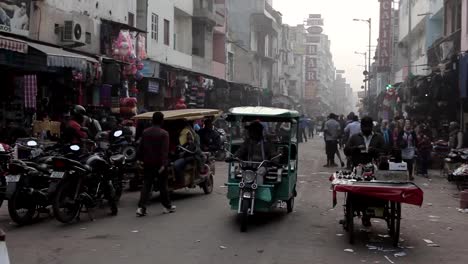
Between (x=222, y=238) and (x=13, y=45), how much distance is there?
6860 mm

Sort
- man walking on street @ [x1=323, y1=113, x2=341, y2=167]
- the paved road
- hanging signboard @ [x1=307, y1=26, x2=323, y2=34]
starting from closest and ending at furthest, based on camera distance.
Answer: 1. the paved road
2. man walking on street @ [x1=323, y1=113, x2=341, y2=167]
3. hanging signboard @ [x1=307, y1=26, x2=323, y2=34]

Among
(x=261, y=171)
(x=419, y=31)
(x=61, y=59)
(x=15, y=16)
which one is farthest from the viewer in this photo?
(x=419, y=31)

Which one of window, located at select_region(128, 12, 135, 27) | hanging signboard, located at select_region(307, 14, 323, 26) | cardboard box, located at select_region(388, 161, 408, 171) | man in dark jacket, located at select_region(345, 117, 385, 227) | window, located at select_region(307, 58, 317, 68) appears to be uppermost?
hanging signboard, located at select_region(307, 14, 323, 26)

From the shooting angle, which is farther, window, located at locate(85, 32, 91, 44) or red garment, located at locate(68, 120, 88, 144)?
window, located at locate(85, 32, 91, 44)

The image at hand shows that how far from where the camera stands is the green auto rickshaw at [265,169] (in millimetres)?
8586

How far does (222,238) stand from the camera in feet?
26.0

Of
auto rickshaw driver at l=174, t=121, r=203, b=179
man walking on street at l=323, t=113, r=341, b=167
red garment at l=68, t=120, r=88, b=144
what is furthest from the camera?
man walking on street at l=323, t=113, r=341, b=167

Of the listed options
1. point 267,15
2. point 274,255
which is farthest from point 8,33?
point 267,15

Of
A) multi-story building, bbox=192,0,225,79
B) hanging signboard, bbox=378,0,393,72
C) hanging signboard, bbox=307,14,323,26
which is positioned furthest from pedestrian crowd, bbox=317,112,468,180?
hanging signboard, bbox=307,14,323,26

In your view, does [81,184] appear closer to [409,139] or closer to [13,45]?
[13,45]

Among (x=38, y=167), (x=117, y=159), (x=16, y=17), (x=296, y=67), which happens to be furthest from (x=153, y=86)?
(x=296, y=67)

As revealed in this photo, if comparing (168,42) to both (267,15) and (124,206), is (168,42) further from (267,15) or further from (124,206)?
(267,15)

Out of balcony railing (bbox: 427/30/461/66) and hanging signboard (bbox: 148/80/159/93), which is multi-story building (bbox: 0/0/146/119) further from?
balcony railing (bbox: 427/30/461/66)

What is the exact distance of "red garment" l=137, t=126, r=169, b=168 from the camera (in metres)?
9.48
